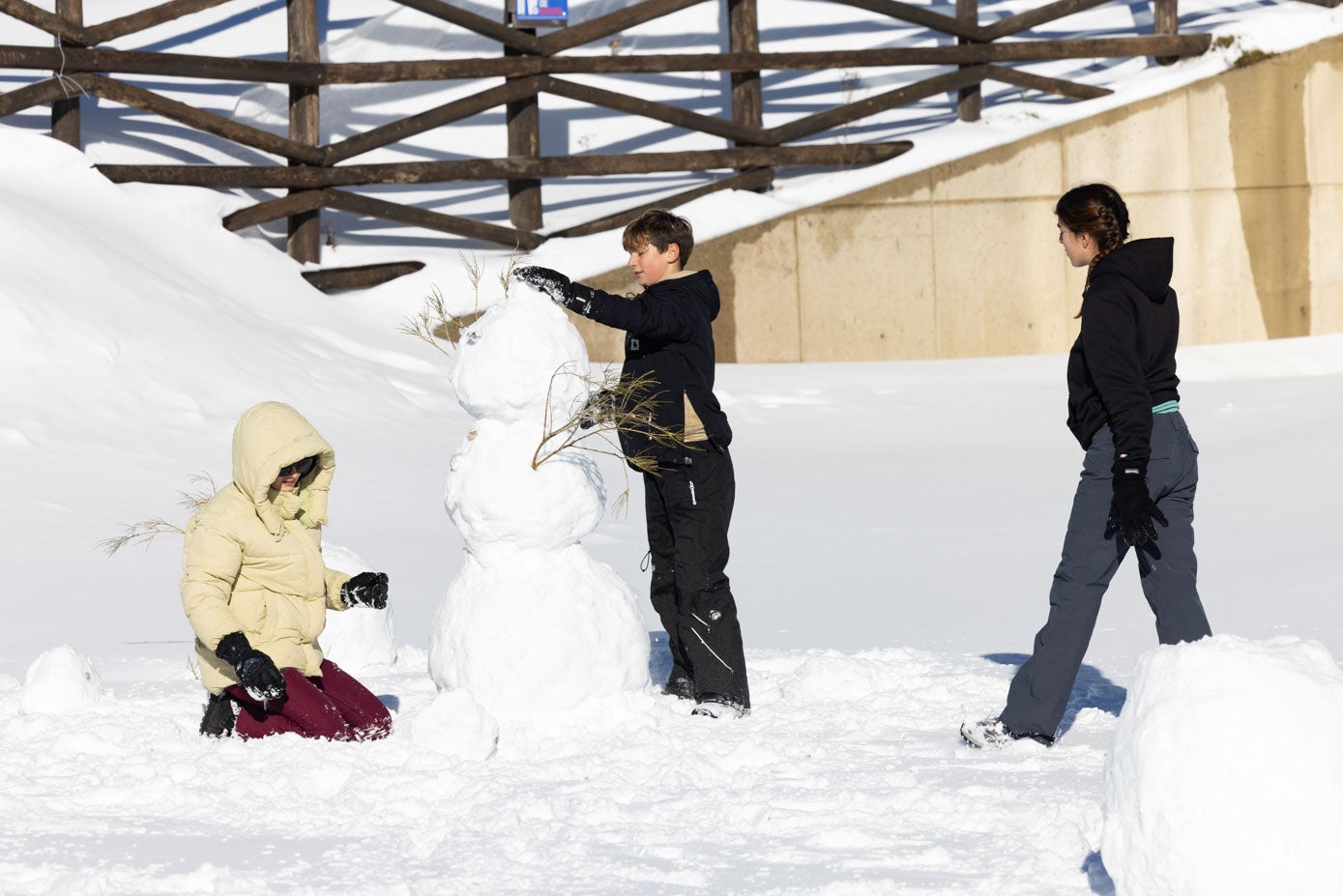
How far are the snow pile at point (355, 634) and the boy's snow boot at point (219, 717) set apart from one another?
91cm

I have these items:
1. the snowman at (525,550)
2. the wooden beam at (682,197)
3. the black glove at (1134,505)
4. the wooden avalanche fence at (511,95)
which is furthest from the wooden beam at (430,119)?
the black glove at (1134,505)

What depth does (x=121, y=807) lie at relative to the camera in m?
3.72

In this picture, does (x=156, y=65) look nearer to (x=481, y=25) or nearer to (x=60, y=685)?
(x=481, y=25)

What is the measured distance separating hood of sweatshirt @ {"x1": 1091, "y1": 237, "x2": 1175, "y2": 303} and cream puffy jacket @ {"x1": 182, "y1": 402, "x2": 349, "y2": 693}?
86.7 inches

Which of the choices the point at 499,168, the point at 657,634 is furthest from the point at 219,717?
the point at 499,168

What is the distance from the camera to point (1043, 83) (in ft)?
43.8

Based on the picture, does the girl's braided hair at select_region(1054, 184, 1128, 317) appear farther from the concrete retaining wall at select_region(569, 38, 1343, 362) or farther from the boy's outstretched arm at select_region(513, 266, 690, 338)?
the concrete retaining wall at select_region(569, 38, 1343, 362)

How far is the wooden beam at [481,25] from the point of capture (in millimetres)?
12352

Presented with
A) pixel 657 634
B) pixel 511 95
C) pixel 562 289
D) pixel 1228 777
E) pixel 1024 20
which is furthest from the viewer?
pixel 1024 20

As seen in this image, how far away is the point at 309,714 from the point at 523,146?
9103 mm

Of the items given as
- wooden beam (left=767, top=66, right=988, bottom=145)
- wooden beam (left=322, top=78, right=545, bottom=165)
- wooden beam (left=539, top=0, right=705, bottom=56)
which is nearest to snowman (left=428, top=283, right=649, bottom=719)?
wooden beam (left=322, top=78, right=545, bottom=165)

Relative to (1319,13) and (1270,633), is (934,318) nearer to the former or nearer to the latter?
(1319,13)

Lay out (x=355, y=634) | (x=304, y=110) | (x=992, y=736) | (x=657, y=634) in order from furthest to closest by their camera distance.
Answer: (x=304, y=110) → (x=657, y=634) → (x=355, y=634) → (x=992, y=736)

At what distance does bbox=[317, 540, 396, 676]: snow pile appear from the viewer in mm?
5223
